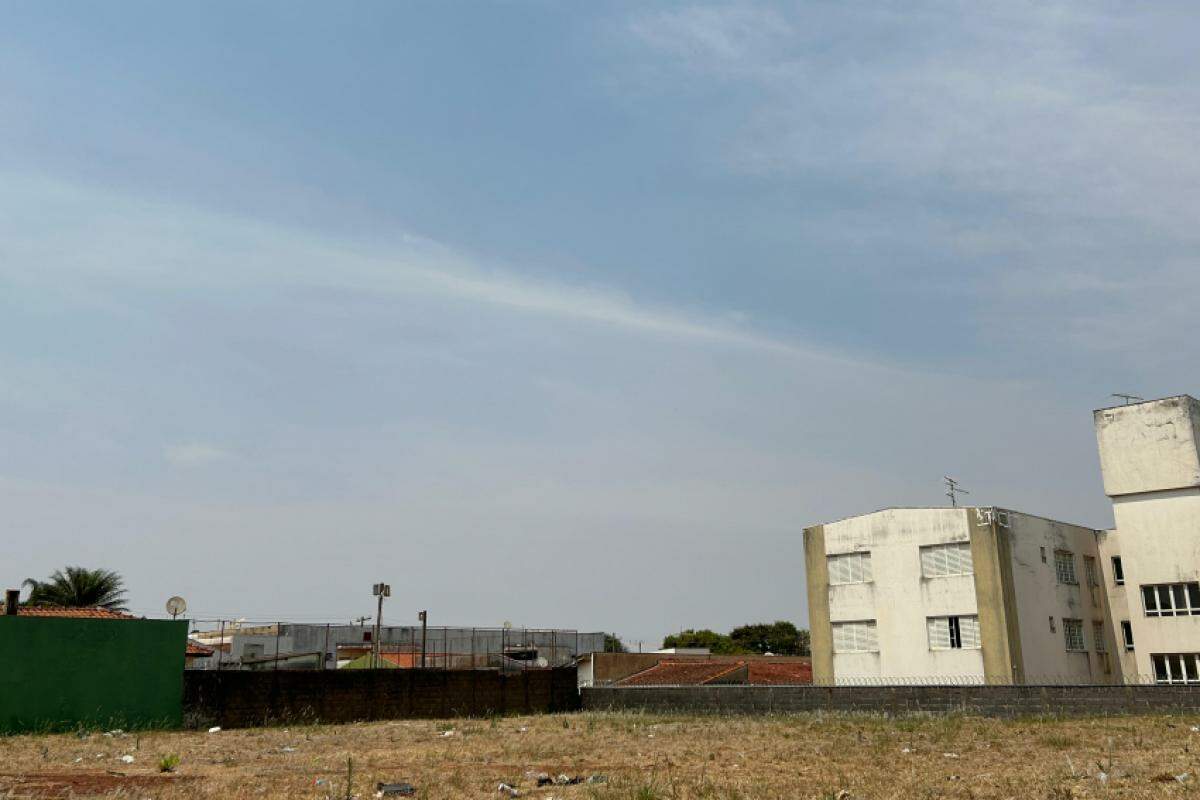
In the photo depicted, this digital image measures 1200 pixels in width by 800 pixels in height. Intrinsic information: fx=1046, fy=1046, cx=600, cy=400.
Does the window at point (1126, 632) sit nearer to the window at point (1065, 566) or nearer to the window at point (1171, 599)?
the window at point (1065, 566)

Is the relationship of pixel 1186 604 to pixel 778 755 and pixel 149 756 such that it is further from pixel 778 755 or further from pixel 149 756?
pixel 149 756

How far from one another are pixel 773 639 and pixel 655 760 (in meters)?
84.8

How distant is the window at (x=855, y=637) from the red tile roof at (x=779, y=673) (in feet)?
17.7

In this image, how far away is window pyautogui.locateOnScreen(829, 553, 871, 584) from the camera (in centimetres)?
4378

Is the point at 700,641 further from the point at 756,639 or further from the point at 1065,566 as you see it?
the point at 1065,566

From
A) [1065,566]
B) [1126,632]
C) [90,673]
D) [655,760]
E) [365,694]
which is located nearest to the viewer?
[655,760]

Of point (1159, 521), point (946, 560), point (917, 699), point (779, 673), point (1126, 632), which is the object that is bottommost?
point (917, 699)

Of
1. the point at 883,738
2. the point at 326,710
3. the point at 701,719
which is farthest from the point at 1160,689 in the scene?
the point at 326,710

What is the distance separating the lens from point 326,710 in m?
30.9

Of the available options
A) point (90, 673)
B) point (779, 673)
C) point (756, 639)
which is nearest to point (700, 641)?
point (756, 639)

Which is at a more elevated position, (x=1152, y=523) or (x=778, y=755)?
(x=1152, y=523)

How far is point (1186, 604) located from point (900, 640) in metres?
10.3

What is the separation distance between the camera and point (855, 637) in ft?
143

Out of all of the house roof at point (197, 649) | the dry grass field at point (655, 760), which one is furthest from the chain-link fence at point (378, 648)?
the dry grass field at point (655, 760)
